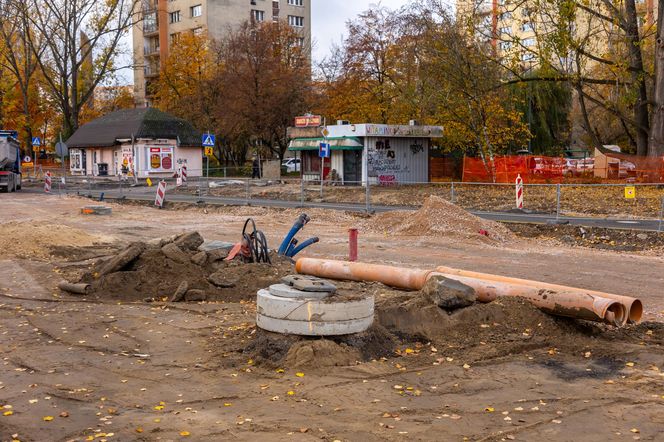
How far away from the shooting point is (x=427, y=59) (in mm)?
41875

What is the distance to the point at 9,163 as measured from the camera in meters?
44.9

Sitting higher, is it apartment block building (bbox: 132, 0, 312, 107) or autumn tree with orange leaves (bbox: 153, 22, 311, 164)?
apartment block building (bbox: 132, 0, 312, 107)

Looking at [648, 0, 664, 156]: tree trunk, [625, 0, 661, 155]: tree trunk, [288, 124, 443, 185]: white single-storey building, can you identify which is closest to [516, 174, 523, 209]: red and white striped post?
[625, 0, 661, 155]: tree trunk

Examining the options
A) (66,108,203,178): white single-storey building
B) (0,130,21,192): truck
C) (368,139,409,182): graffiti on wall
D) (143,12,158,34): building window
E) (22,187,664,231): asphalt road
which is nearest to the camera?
(22,187,664,231): asphalt road

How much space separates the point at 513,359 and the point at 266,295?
112 inches

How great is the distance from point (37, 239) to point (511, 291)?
12.7 m

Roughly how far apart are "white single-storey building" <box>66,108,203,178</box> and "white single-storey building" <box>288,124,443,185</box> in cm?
1508

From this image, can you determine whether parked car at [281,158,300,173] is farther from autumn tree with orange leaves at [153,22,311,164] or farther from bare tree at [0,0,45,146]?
bare tree at [0,0,45,146]

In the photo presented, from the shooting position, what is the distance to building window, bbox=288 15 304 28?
89.2 m

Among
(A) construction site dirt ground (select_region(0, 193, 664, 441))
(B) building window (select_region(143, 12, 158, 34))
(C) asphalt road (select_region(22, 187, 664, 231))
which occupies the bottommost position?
(A) construction site dirt ground (select_region(0, 193, 664, 441))

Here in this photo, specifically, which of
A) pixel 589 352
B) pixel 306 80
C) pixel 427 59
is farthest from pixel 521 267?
pixel 306 80

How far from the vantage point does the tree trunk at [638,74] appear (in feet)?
110

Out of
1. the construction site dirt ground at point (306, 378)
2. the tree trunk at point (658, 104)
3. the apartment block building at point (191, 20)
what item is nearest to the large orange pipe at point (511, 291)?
the construction site dirt ground at point (306, 378)

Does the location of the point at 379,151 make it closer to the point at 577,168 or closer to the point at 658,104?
the point at 577,168
